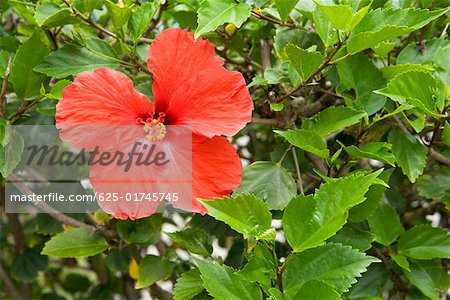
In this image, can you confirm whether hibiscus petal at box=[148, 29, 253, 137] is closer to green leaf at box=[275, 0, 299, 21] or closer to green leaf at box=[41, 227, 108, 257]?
green leaf at box=[275, 0, 299, 21]

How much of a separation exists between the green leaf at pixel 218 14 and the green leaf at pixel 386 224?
0.35 m

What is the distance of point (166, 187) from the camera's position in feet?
2.37

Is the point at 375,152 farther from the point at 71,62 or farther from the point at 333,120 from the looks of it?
the point at 71,62

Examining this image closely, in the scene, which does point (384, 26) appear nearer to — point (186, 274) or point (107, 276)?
point (186, 274)

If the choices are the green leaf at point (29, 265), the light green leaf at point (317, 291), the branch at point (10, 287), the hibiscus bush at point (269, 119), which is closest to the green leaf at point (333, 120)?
the hibiscus bush at point (269, 119)

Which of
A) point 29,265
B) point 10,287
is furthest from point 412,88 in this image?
point 10,287

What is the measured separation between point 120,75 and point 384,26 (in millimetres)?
318

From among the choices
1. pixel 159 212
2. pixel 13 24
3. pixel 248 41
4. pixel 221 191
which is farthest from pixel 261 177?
pixel 13 24

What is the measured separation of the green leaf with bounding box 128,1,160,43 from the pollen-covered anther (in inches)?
4.5

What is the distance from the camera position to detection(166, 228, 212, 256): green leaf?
81cm

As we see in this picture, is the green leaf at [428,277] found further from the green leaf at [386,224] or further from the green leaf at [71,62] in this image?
the green leaf at [71,62]

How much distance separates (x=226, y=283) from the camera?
636 mm

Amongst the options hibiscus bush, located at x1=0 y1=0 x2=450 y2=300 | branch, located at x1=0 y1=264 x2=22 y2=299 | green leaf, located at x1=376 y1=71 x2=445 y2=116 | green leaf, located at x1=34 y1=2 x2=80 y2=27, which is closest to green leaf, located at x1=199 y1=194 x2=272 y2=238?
hibiscus bush, located at x1=0 y1=0 x2=450 y2=300

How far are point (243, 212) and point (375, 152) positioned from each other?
0.66 feet
